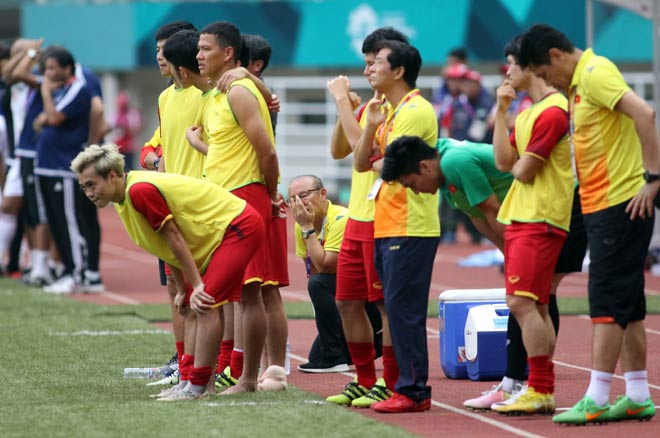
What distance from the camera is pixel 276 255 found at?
28.6ft

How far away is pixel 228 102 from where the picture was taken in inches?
326

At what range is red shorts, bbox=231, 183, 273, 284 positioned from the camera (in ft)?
27.4

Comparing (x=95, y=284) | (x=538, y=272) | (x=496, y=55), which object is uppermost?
(x=496, y=55)

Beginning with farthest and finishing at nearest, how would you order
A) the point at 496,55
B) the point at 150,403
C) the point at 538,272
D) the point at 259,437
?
1. the point at 496,55
2. the point at 150,403
3. the point at 538,272
4. the point at 259,437

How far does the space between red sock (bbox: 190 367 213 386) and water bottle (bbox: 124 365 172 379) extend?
121cm

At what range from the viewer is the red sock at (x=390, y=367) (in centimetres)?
777

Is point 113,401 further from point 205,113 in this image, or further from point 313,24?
point 313,24

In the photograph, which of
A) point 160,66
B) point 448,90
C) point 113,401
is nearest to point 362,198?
point 113,401

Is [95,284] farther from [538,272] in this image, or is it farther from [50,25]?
[50,25]

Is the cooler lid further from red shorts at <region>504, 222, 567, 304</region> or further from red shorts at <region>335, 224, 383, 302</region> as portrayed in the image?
red shorts at <region>504, 222, 567, 304</region>

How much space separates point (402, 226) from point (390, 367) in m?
0.87

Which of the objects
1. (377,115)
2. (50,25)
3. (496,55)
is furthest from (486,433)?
(50,25)

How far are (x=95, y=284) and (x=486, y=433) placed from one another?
910cm

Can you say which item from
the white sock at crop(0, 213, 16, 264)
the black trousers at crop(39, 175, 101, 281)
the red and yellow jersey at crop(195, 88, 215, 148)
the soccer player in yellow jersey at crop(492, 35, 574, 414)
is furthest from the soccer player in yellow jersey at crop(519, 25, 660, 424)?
the white sock at crop(0, 213, 16, 264)
